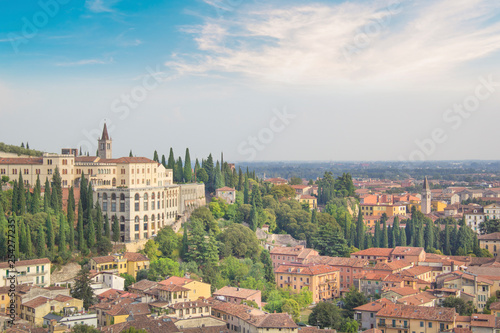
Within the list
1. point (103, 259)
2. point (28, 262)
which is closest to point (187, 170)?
point (103, 259)

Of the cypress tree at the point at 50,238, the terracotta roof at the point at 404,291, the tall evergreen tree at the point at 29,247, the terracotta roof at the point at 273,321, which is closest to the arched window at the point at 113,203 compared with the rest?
the cypress tree at the point at 50,238

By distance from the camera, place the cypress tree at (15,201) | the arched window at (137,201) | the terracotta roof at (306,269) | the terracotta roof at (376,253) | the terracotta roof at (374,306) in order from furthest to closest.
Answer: the terracotta roof at (376,253) < the arched window at (137,201) < the terracotta roof at (306,269) < the cypress tree at (15,201) < the terracotta roof at (374,306)

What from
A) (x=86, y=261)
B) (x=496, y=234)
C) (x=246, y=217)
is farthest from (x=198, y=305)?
(x=496, y=234)

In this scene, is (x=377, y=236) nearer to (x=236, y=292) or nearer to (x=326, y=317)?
(x=236, y=292)

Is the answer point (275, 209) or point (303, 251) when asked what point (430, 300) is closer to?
point (303, 251)

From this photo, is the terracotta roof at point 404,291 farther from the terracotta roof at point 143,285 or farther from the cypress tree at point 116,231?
the cypress tree at point 116,231

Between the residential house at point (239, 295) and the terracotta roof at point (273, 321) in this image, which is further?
the residential house at point (239, 295)
